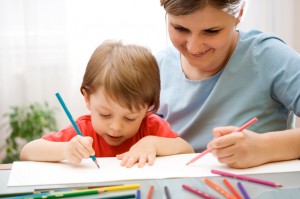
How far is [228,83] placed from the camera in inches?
48.1

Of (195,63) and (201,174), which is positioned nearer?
(201,174)

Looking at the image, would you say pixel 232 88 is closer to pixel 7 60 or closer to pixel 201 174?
pixel 201 174

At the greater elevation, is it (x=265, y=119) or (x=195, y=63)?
(x=195, y=63)

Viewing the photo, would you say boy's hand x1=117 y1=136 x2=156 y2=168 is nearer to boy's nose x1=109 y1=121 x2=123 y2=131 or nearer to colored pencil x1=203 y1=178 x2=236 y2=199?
boy's nose x1=109 y1=121 x2=123 y2=131

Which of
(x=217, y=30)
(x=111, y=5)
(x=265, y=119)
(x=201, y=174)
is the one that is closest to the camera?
(x=201, y=174)

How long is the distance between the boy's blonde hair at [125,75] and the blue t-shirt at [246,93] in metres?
0.20

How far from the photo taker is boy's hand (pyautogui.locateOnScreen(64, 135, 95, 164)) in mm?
919

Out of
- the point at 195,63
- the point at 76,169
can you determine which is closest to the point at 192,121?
the point at 195,63

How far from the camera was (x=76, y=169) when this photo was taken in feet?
3.01

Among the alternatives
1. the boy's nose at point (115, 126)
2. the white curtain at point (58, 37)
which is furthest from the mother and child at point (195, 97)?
the white curtain at point (58, 37)

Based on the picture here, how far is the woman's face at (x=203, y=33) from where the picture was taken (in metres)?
1.04

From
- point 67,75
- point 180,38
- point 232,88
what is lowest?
point 67,75

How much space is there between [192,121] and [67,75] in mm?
1467

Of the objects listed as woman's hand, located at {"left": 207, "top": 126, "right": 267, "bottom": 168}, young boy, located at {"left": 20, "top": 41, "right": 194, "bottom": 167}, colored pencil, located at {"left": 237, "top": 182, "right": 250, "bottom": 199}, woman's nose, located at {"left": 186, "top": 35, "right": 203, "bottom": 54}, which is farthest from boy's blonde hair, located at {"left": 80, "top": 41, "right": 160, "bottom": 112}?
colored pencil, located at {"left": 237, "top": 182, "right": 250, "bottom": 199}
